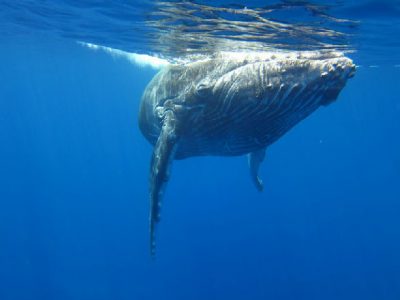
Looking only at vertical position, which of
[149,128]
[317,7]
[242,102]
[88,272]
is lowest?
[88,272]

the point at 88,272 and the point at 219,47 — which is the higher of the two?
the point at 219,47

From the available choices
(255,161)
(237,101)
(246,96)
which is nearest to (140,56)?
(255,161)

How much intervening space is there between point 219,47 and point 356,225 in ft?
141

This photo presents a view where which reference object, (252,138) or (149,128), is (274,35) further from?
(252,138)

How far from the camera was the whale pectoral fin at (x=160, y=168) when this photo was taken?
905cm

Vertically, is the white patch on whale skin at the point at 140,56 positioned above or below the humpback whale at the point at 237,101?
below

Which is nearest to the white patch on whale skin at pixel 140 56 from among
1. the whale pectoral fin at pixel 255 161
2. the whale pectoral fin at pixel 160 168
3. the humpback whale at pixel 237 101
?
the whale pectoral fin at pixel 255 161

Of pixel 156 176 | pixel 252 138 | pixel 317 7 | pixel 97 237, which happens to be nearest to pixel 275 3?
pixel 317 7

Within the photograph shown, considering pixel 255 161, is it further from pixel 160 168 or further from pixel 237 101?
pixel 237 101

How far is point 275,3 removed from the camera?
1179cm

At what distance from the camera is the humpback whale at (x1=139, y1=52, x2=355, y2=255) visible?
24.2 feet

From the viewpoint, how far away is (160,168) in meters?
9.06

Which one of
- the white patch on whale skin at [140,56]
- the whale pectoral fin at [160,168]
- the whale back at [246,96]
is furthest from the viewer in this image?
the white patch on whale skin at [140,56]

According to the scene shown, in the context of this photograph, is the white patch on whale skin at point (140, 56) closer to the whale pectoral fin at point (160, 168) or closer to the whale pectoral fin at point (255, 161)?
the whale pectoral fin at point (255, 161)
